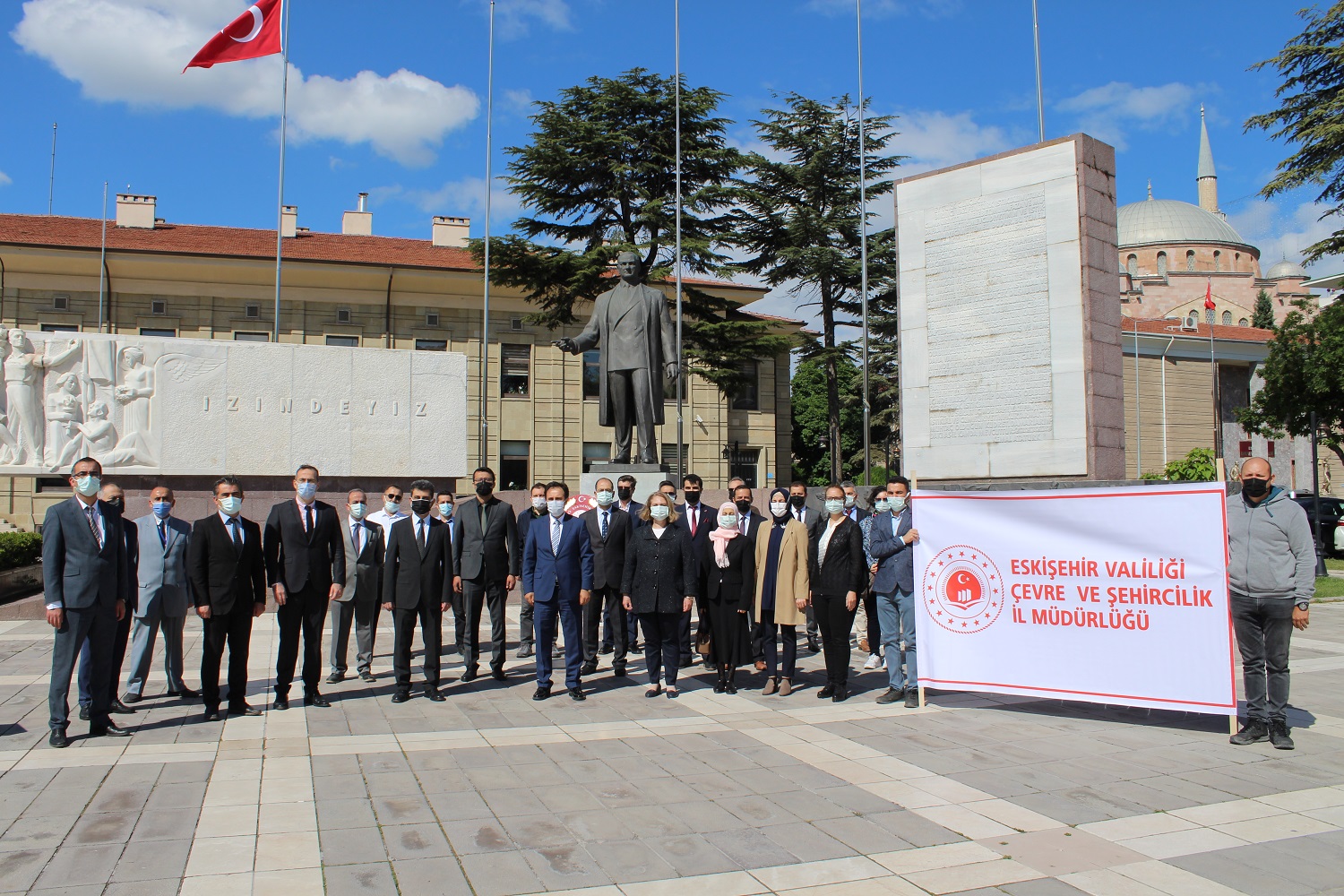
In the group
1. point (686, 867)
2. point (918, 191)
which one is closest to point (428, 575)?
point (686, 867)

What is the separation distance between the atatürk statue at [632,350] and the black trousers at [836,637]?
498cm

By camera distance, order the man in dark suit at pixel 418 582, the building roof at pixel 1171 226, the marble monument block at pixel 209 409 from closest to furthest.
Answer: the man in dark suit at pixel 418 582
the marble monument block at pixel 209 409
the building roof at pixel 1171 226

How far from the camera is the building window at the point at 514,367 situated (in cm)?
3931

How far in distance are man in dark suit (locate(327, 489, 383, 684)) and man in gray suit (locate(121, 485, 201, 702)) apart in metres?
1.34

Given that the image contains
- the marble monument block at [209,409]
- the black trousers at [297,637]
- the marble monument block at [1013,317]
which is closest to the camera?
the black trousers at [297,637]

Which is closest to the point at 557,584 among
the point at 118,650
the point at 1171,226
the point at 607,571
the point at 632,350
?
the point at 607,571

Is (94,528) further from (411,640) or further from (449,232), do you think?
(449,232)

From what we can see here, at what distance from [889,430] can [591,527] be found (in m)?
30.0

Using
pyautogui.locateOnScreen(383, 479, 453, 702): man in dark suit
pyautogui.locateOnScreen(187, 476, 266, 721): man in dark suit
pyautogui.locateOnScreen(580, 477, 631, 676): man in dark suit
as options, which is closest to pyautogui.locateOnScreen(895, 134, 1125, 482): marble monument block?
pyautogui.locateOnScreen(580, 477, 631, 676): man in dark suit

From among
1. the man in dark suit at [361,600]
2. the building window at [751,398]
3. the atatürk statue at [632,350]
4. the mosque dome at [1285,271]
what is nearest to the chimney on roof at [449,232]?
the building window at [751,398]

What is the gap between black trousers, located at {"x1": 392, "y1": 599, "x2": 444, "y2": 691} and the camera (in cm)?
798

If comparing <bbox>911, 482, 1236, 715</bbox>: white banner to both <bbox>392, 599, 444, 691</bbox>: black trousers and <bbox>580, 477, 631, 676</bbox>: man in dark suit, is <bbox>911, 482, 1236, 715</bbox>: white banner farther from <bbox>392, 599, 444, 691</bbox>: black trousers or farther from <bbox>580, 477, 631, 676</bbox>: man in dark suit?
<bbox>392, 599, 444, 691</bbox>: black trousers

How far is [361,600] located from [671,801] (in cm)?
529

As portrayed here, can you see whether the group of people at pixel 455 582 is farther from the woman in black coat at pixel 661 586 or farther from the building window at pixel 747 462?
the building window at pixel 747 462
